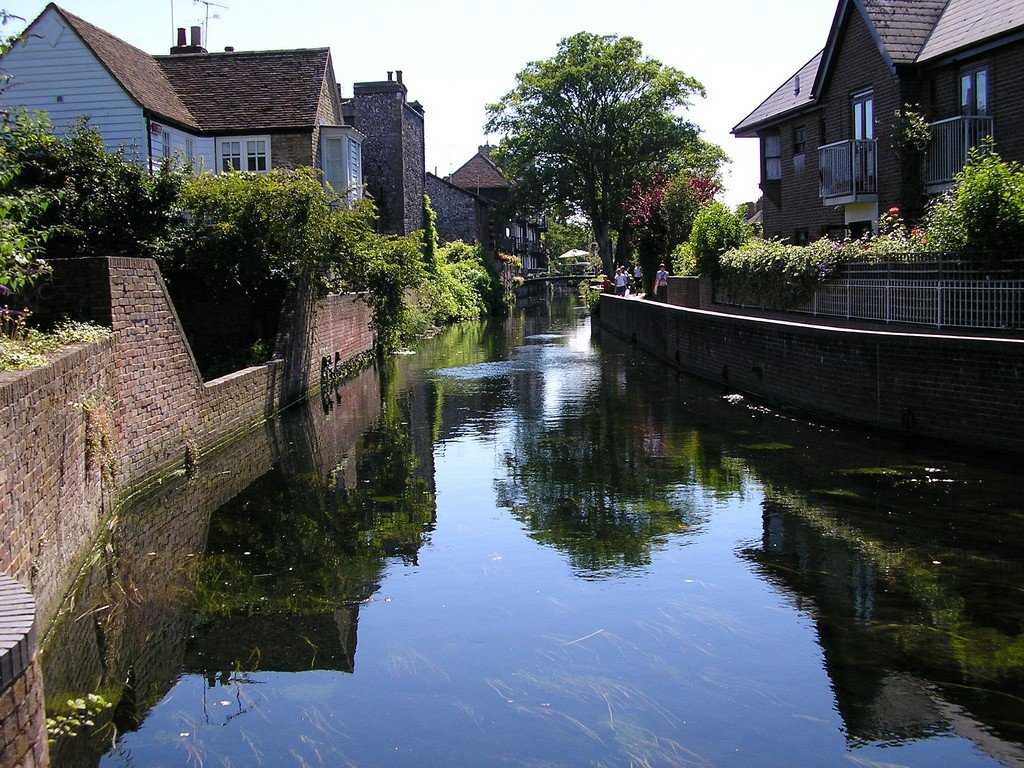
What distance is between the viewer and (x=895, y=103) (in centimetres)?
2850

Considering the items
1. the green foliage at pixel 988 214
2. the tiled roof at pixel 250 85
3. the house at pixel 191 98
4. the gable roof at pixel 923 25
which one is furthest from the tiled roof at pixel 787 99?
the green foliage at pixel 988 214

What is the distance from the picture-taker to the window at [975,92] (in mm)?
26031

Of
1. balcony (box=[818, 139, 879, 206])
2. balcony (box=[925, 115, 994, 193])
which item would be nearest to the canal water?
balcony (box=[925, 115, 994, 193])

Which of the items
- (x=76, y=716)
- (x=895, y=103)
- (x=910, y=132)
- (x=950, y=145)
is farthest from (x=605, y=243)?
(x=76, y=716)

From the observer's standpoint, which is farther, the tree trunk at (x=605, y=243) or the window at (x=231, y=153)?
the tree trunk at (x=605, y=243)

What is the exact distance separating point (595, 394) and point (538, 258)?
102934 millimetres

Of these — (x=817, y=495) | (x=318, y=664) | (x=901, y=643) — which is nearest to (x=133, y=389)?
(x=318, y=664)

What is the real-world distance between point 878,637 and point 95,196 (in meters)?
16.4

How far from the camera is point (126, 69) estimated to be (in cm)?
3275

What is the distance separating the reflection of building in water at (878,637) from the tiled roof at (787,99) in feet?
86.1

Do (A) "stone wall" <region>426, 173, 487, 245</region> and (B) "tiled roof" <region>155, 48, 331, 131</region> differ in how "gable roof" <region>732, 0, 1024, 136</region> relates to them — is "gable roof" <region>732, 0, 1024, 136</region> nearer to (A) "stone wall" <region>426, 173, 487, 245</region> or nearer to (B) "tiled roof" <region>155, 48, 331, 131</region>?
(B) "tiled roof" <region>155, 48, 331, 131</region>

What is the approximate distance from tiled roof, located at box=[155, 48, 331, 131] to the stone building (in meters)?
14.1

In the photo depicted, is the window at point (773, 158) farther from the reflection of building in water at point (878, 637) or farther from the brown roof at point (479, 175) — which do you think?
the brown roof at point (479, 175)

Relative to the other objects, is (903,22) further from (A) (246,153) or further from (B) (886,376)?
(A) (246,153)
